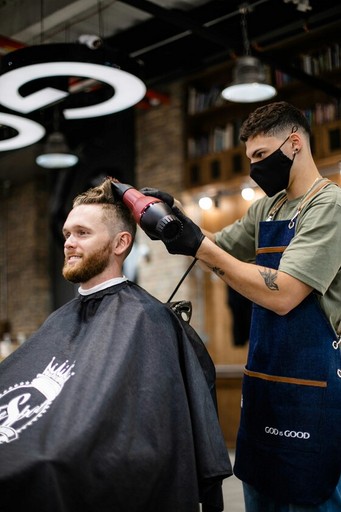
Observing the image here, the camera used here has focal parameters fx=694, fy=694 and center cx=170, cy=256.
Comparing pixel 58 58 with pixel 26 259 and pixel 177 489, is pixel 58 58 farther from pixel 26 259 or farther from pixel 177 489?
pixel 26 259

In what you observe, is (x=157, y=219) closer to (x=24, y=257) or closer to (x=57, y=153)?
(x=57, y=153)

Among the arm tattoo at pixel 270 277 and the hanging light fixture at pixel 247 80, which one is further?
the hanging light fixture at pixel 247 80

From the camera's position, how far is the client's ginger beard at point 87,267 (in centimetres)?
209

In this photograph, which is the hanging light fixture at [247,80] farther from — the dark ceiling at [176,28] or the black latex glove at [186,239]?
the black latex glove at [186,239]

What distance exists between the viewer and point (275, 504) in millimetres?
1951

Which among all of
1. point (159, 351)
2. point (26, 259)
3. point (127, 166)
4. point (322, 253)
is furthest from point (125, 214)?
point (26, 259)

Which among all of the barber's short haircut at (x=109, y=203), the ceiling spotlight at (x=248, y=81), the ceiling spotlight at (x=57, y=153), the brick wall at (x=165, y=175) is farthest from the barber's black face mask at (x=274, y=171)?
the brick wall at (x=165, y=175)

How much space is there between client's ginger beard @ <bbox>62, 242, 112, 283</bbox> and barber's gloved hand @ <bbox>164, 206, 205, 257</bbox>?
351 millimetres

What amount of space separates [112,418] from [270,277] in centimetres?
55

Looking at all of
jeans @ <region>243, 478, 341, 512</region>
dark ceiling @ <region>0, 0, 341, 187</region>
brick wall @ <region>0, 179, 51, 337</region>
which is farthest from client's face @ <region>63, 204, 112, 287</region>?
brick wall @ <region>0, 179, 51, 337</region>

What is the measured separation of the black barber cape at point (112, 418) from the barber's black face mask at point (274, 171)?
1.56 feet

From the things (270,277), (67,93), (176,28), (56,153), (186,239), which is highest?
(176,28)

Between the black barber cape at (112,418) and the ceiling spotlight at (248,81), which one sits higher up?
the ceiling spotlight at (248,81)

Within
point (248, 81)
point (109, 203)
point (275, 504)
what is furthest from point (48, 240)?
point (275, 504)
